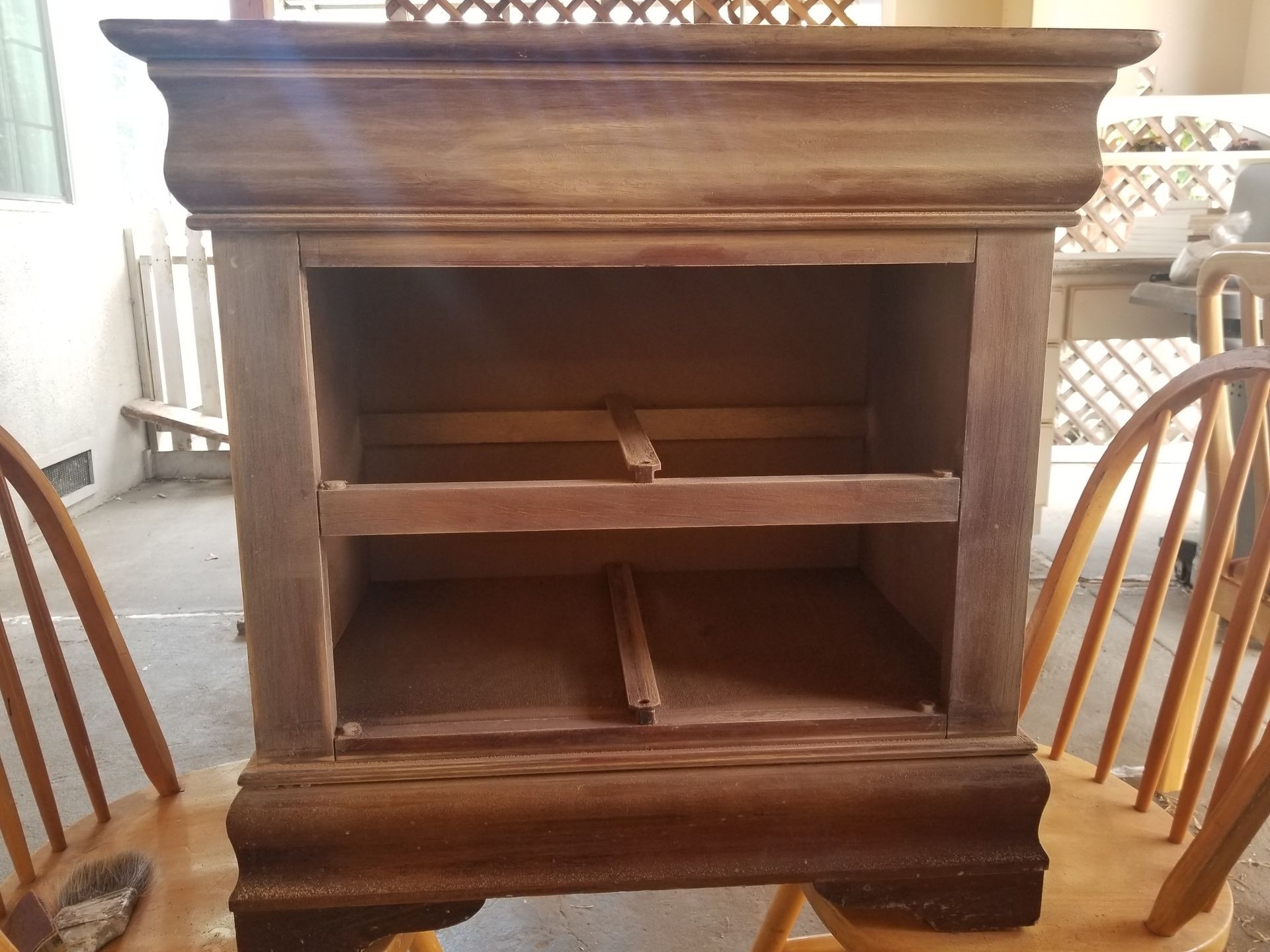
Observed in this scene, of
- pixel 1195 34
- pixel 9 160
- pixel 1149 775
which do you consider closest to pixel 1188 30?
pixel 1195 34

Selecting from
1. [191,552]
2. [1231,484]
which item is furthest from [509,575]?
[191,552]

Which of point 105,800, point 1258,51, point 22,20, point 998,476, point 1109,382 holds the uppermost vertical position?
point 22,20

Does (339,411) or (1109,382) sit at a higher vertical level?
(339,411)

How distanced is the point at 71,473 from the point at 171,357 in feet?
2.24

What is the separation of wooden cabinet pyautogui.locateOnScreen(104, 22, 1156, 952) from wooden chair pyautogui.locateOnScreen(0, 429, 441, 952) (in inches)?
3.7

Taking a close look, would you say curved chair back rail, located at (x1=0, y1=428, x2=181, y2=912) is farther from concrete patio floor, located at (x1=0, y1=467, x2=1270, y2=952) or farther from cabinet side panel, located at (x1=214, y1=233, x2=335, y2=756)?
concrete patio floor, located at (x1=0, y1=467, x2=1270, y2=952)

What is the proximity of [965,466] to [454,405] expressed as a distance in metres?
0.53

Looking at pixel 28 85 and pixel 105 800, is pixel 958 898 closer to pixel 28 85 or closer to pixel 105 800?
pixel 105 800

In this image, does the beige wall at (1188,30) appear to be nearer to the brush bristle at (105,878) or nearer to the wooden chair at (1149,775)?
the wooden chair at (1149,775)

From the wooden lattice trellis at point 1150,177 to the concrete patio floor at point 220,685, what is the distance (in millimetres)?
949

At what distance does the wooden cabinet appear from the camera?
1.76ft

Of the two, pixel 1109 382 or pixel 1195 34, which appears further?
pixel 1109 382

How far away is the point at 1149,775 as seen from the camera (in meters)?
0.77

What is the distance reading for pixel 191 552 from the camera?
9.07 ft
